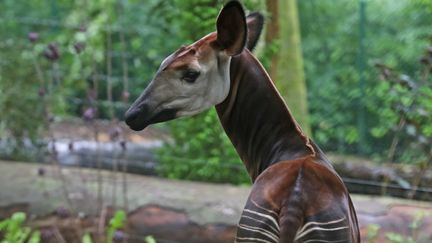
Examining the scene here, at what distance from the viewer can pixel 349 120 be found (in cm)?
736

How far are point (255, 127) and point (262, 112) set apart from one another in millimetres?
52

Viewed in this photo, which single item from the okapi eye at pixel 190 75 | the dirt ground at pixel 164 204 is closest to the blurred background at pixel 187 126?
the dirt ground at pixel 164 204

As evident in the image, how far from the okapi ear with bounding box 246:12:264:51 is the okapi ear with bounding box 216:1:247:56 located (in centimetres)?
24

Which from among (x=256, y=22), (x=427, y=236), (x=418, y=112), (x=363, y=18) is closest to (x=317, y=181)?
(x=256, y=22)

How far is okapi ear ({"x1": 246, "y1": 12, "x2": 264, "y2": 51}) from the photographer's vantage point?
2.09m

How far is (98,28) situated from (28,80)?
1.09 meters

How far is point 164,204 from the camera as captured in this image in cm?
435

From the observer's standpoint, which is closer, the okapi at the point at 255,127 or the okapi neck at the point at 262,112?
the okapi at the point at 255,127

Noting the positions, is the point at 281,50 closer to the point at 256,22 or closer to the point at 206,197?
the point at 206,197

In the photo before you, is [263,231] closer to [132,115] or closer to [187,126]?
[132,115]

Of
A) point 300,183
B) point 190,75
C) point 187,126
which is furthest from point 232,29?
point 187,126

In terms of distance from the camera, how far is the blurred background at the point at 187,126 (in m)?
4.27

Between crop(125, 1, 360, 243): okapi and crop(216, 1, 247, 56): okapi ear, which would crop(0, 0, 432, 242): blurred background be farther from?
crop(216, 1, 247, 56): okapi ear

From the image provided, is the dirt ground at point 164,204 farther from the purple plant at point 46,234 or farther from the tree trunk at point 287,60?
the tree trunk at point 287,60
